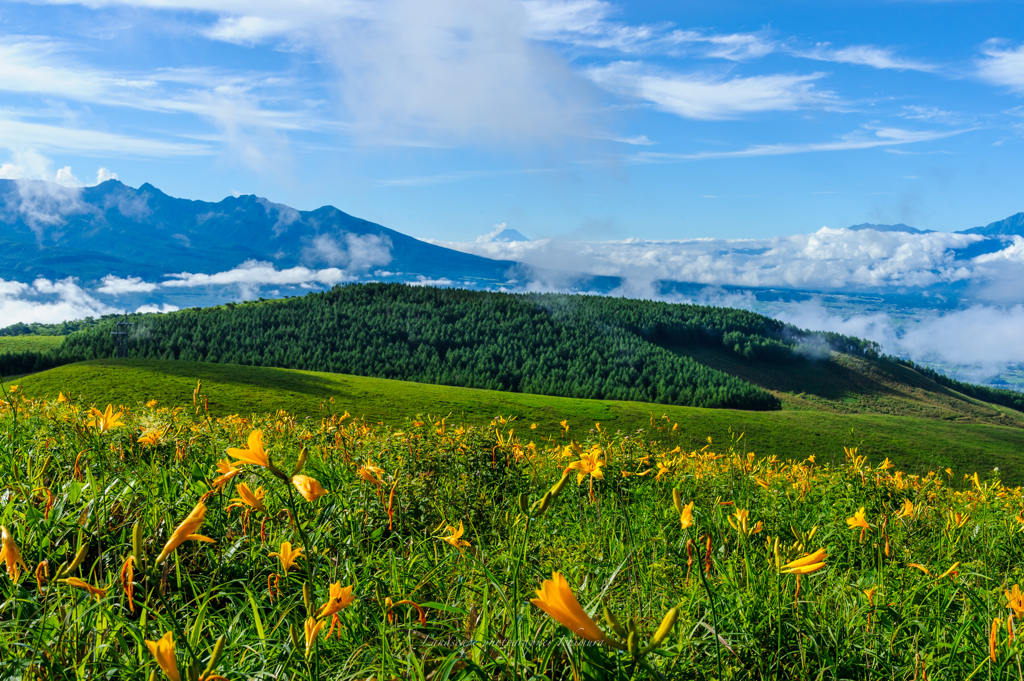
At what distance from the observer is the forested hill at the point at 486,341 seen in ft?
346

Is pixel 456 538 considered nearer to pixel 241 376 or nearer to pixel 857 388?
pixel 241 376

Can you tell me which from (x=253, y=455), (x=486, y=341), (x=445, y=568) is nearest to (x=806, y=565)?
(x=253, y=455)

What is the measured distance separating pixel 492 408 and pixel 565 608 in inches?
2266

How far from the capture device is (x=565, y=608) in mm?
1240

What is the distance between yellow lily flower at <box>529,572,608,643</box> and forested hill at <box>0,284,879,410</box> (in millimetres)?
102646

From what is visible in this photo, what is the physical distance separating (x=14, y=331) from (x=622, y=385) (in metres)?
193

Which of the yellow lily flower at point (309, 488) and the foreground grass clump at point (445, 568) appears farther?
the foreground grass clump at point (445, 568)

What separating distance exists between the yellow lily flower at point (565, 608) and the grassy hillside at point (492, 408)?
42.2 m

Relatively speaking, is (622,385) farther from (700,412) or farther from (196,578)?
(196,578)

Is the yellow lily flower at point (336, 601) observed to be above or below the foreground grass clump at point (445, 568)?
above

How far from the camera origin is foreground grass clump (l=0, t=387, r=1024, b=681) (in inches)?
83.4

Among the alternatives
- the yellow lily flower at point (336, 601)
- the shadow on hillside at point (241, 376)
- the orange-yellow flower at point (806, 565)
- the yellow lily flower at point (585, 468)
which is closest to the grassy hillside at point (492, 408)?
the shadow on hillside at point (241, 376)

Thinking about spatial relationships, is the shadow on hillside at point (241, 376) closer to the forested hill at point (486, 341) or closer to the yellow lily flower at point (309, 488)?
the forested hill at point (486, 341)

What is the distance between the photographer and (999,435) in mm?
70812
